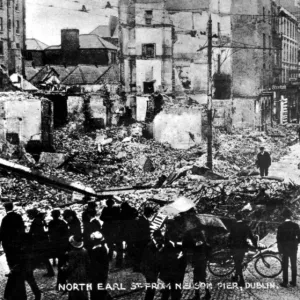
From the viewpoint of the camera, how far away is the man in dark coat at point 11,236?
252 inches

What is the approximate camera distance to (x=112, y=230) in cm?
732

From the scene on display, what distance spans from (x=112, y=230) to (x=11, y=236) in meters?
1.76

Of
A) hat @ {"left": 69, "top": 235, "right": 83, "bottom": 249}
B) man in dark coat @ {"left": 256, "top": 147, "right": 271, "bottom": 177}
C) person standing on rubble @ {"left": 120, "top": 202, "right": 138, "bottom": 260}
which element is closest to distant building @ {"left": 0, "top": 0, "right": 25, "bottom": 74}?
man in dark coat @ {"left": 256, "top": 147, "right": 271, "bottom": 177}

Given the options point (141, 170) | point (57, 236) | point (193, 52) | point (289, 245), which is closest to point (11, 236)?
point (57, 236)

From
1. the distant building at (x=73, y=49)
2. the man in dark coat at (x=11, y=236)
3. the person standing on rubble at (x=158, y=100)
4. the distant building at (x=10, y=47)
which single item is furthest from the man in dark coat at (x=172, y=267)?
the distant building at (x=10, y=47)

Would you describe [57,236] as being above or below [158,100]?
below

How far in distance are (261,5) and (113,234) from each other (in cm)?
878

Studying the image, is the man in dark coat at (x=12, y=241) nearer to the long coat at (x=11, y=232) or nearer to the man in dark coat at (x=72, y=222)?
the long coat at (x=11, y=232)

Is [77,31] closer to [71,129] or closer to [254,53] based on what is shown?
[71,129]

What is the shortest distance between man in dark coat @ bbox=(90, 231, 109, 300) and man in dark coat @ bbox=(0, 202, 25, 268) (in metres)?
1.32

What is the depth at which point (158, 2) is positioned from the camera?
11.0m

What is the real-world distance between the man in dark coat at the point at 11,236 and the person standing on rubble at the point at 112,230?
1439 millimetres

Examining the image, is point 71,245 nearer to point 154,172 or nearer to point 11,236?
point 11,236

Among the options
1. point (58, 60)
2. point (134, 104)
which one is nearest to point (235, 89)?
point (134, 104)
